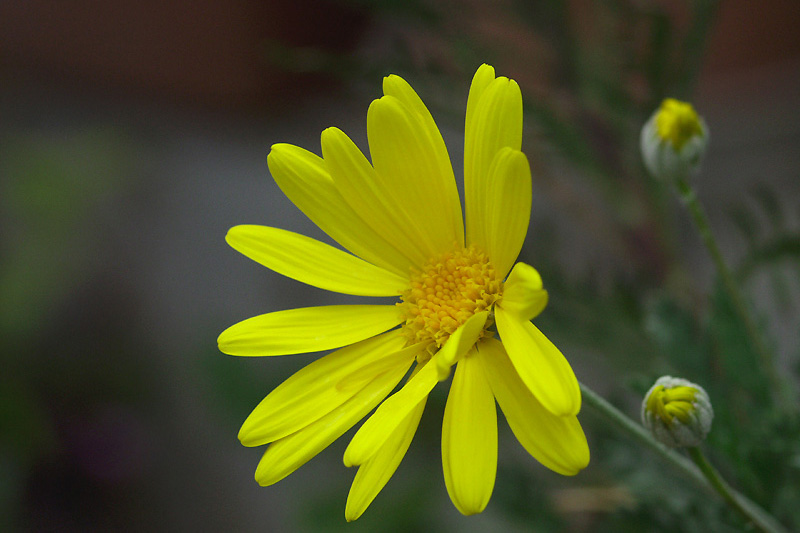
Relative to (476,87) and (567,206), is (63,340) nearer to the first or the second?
(567,206)

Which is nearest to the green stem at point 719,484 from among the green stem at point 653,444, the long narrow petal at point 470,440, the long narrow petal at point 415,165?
the green stem at point 653,444

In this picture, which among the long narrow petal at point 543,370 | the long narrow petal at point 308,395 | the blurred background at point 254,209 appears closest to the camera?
the long narrow petal at point 543,370

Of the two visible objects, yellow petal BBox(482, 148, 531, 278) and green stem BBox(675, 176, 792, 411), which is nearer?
yellow petal BBox(482, 148, 531, 278)

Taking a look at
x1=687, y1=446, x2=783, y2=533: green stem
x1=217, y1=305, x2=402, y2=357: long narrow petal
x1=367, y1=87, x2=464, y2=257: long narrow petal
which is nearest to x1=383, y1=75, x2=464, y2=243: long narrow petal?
x1=367, y1=87, x2=464, y2=257: long narrow petal

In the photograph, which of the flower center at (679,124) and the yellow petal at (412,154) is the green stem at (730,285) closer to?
the flower center at (679,124)

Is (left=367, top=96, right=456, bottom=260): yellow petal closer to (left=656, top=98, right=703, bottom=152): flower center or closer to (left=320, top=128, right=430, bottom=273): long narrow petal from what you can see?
(left=320, top=128, right=430, bottom=273): long narrow petal

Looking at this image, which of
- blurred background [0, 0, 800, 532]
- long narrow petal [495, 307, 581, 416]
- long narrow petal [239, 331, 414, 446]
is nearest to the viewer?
long narrow petal [495, 307, 581, 416]

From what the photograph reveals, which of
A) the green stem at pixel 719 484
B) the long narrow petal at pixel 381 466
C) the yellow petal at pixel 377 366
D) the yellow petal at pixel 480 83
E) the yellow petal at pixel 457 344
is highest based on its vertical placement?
the yellow petal at pixel 480 83

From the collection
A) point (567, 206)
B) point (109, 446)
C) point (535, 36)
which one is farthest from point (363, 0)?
point (109, 446)
